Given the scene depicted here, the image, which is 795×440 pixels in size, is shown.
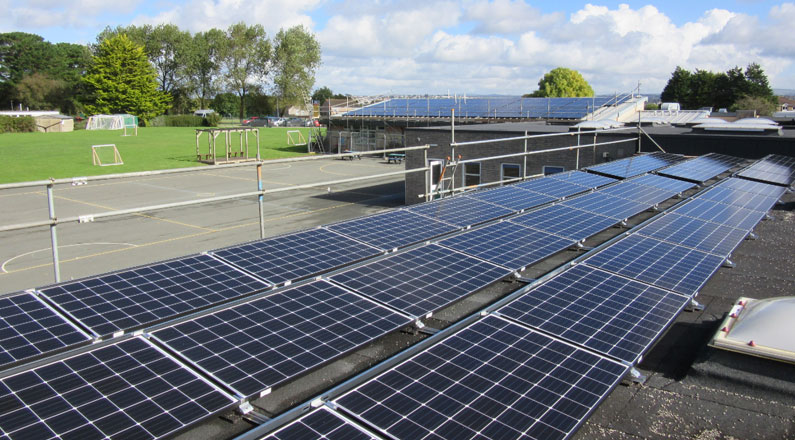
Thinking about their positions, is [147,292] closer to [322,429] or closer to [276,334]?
[276,334]

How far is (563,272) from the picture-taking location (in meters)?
5.74

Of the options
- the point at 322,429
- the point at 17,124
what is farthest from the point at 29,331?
the point at 17,124

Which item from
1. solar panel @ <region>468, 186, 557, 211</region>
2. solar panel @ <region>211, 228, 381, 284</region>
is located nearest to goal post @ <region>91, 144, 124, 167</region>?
solar panel @ <region>468, 186, 557, 211</region>

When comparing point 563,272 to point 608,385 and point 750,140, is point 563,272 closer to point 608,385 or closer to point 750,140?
point 608,385

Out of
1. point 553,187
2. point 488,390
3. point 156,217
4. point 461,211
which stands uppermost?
point 553,187

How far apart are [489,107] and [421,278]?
50.1m

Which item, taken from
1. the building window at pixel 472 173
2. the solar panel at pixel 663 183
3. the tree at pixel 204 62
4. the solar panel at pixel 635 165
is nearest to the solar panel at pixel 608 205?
the solar panel at pixel 663 183

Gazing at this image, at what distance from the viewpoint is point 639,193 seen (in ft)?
35.1

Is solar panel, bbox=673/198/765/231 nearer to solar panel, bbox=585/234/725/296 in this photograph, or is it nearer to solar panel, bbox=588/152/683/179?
solar panel, bbox=585/234/725/296

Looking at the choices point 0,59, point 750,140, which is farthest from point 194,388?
point 0,59

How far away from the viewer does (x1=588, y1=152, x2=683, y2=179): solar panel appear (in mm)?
13062

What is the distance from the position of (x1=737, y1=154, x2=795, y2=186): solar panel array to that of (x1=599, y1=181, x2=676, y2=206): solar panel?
3.90 m

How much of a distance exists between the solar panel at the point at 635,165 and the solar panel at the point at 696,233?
13.5 feet

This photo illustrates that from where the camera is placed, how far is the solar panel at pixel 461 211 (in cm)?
798
